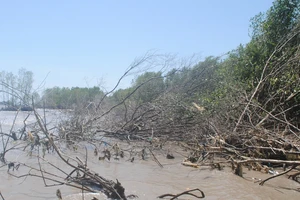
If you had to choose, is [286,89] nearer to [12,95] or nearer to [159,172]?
[159,172]

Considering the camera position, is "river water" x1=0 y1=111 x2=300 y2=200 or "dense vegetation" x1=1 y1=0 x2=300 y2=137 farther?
"dense vegetation" x1=1 y1=0 x2=300 y2=137

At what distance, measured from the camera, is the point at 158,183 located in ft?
17.5

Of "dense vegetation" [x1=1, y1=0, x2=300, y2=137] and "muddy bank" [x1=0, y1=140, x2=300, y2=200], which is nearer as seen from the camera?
"muddy bank" [x1=0, y1=140, x2=300, y2=200]

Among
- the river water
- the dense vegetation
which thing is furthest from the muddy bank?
the dense vegetation

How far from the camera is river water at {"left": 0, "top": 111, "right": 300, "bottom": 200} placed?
182 inches

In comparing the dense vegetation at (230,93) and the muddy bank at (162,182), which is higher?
the dense vegetation at (230,93)

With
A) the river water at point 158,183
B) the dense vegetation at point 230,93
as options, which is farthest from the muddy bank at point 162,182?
the dense vegetation at point 230,93

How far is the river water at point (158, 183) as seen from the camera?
4621 millimetres

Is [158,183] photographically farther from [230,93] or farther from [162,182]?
[230,93]

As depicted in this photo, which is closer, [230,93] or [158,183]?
[158,183]

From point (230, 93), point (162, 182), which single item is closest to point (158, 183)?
point (162, 182)

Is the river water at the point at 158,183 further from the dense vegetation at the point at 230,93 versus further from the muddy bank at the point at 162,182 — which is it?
the dense vegetation at the point at 230,93

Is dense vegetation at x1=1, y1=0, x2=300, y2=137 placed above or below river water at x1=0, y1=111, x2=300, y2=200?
above

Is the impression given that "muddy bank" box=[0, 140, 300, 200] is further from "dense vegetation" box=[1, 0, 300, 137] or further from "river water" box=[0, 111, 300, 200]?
"dense vegetation" box=[1, 0, 300, 137]
